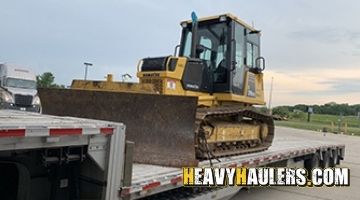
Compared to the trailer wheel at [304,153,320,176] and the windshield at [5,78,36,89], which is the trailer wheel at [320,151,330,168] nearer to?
the trailer wheel at [304,153,320,176]

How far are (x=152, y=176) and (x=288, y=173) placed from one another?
426 cm

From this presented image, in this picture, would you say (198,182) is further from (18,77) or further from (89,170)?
(18,77)

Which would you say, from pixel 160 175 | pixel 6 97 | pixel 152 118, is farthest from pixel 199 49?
pixel 6 97

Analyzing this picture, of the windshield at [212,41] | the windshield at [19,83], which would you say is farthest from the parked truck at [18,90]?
the windshield at [212,41]

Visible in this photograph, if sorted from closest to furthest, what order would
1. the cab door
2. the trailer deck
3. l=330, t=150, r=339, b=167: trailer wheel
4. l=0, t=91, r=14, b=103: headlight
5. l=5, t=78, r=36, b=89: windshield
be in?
the trailer deck, the cab door, l=330, t=150, r=339, b=167: trailer wheel, l=0, t=91, r=14, b=103: headlight, l=5, t=78, r=36, b=89: windshield

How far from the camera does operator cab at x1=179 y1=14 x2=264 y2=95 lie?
296 inches

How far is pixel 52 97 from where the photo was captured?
5.82 meters

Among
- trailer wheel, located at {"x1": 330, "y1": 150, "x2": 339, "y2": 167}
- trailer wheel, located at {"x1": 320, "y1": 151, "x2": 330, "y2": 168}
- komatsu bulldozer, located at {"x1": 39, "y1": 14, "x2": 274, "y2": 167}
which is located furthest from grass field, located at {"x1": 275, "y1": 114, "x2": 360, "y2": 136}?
komatsu bulldozer, located at {"x1": 39, "y1": 14, "x2": 274, "y2": 167}

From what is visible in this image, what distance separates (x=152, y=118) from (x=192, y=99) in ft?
2.04

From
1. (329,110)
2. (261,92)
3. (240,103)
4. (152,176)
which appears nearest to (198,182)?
(152,176)

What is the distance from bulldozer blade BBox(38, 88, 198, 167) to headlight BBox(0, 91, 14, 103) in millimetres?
16916

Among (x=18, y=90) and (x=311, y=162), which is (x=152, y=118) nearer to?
(x=311, y=162)

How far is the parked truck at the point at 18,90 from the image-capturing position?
2083 centimetres

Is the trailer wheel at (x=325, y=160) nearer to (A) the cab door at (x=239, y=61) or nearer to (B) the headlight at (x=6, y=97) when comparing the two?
(A) the cab door at (x=239, y=61)
